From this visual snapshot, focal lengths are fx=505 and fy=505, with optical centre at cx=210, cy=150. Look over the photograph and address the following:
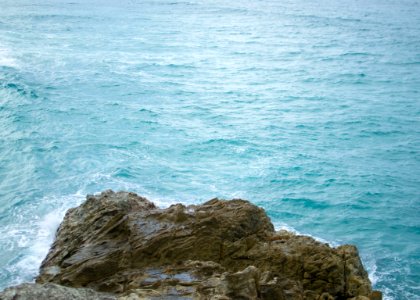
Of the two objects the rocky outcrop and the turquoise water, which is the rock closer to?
the rocky outcrop

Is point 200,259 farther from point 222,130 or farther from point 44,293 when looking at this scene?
point 222,130

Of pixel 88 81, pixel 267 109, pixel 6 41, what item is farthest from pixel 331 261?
pixel 6 41

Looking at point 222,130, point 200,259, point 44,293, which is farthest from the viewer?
point 222,130

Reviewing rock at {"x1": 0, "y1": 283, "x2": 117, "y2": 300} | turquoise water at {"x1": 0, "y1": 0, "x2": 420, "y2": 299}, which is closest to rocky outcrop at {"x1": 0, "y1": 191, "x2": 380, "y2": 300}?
rock at {"x1": 0, "y1": 283, "x2": 117, "y2": 300}

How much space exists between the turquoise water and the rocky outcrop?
16.1 feet

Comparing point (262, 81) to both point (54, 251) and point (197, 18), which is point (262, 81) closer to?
point (54, 251)

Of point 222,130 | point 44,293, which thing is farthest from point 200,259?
point 222,130

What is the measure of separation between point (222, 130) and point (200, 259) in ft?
82.1

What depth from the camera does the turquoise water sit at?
27.9 metres

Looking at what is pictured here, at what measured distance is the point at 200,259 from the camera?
16.9m

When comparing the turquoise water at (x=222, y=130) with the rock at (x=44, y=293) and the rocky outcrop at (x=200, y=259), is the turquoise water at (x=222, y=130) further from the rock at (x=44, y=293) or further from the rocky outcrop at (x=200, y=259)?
the rock at (x=44, y=293)

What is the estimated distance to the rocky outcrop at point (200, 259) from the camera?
14.0 metres

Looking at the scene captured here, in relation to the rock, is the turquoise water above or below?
below

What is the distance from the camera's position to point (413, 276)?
2339 cm
